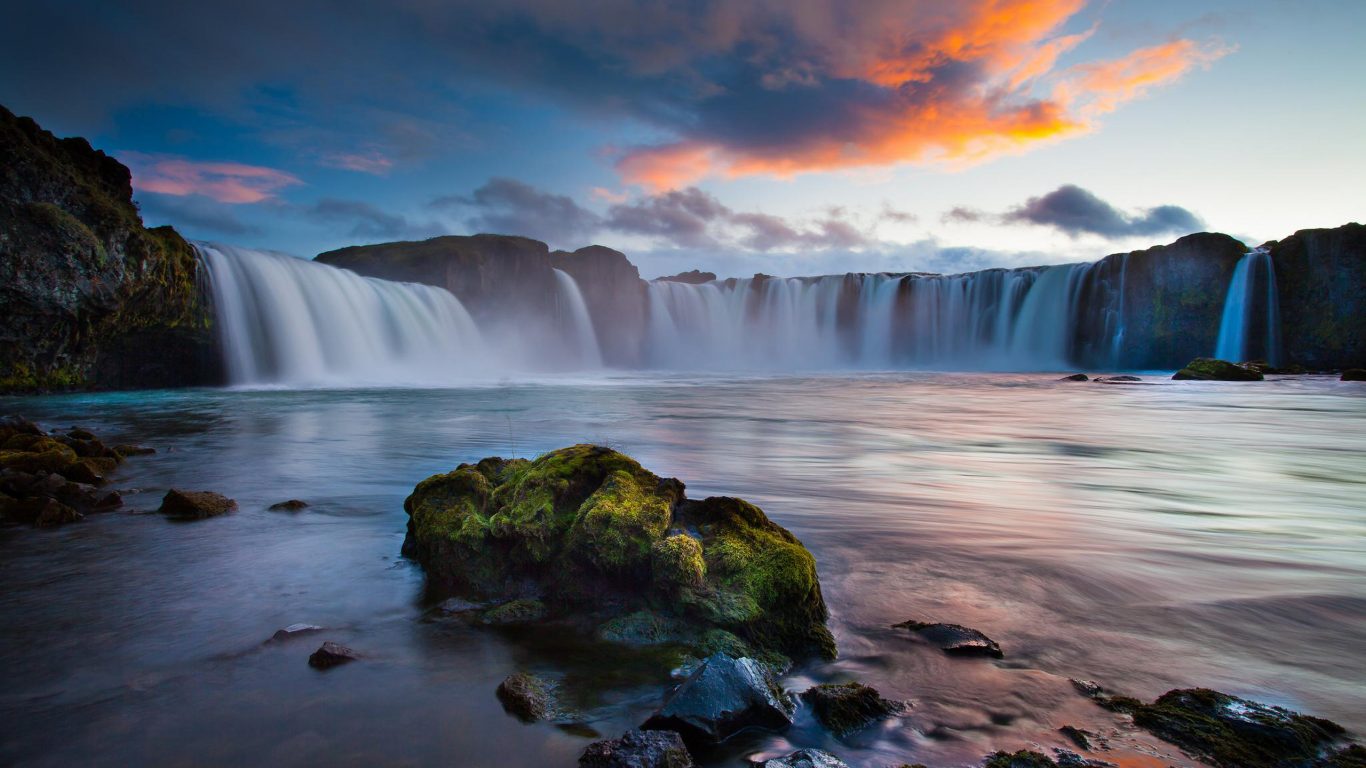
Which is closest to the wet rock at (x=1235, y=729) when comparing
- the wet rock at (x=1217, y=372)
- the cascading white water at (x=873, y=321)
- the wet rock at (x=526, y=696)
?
the wet rock at (x=526, y=696)

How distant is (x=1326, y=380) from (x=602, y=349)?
51617 mm

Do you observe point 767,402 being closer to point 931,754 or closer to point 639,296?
point 931,754

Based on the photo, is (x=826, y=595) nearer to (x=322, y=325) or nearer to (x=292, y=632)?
(x=292, y=632)

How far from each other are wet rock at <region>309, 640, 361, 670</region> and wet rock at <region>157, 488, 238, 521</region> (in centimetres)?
383

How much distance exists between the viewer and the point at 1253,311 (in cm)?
4209

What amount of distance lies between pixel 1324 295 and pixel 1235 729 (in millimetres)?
52953

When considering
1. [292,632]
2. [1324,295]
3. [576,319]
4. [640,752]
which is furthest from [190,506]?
[1324,295]

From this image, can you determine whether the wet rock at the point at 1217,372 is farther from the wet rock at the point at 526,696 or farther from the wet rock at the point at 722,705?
the wet rock at the point at 526,696

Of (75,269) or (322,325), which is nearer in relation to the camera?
(75,269)

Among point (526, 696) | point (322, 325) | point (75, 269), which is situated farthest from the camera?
point (322, 325)

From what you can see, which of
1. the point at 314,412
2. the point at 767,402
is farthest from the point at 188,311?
the point at 767,402

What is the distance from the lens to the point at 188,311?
78.1 ft

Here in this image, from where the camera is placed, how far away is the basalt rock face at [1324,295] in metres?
39.1

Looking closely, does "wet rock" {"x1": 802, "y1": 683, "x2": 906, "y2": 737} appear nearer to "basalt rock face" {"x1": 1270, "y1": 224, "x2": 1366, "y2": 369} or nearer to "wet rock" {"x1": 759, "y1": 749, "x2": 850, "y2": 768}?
"wet rock" {"x1": 759, "y1": 749, "x2": 850, "y2": 768}
